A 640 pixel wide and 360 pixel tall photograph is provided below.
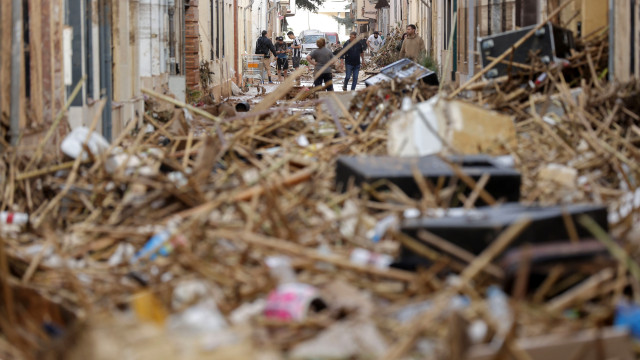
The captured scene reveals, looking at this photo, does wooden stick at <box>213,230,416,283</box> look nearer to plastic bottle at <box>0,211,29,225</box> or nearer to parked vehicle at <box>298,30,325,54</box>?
plastic bottle at <box>0,211,29,225</box>

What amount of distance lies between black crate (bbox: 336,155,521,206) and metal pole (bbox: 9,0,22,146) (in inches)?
111

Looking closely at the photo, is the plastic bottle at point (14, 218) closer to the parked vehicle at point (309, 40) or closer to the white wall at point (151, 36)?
the white wall at point (151, 36)

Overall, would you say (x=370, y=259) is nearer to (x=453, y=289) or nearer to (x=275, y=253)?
(x=275, y=253)

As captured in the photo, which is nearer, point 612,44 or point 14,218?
point 14,218

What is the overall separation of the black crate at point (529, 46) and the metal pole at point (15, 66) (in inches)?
210

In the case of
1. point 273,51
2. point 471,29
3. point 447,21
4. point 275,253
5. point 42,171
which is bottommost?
point 275,253

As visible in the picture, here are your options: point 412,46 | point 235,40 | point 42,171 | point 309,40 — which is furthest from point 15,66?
point 309,40

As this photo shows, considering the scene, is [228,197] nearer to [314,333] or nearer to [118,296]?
[118,296]

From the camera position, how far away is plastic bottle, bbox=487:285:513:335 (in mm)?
4031

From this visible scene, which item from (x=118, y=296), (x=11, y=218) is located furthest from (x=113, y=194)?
(x=118, y=296)

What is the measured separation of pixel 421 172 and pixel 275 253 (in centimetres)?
160

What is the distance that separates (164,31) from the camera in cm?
1577

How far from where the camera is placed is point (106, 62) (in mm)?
11555

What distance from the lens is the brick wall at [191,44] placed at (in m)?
19.8
